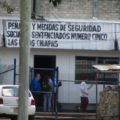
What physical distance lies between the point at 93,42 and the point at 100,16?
165 cm

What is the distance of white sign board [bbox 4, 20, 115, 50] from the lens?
27.5m

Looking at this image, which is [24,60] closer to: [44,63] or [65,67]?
[65,67]

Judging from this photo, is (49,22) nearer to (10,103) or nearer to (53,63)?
(53,63)

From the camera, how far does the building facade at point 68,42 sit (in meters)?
27.5

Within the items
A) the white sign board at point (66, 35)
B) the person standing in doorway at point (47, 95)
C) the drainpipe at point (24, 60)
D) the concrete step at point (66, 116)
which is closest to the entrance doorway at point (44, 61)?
the white sign board at point (66, 35)

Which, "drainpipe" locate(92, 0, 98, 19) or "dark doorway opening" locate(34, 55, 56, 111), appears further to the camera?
"drainpipe" locate(92, 0, 98, 19)

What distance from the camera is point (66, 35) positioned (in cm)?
2766

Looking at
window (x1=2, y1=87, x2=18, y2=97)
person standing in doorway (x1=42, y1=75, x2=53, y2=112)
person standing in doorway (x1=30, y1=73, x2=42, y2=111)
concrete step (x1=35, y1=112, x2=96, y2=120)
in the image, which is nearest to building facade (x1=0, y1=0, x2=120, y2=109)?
person standing in doorway (x1=42, y1=75, x2=53, y2=112)

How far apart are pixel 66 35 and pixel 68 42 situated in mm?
354

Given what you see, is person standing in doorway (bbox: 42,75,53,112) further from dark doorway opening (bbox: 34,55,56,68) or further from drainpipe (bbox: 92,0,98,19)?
drainpipe (bbox: 92,0,98,19)

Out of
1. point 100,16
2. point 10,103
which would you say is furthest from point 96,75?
point 10,103

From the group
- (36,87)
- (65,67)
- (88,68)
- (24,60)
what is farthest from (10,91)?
(24,60)

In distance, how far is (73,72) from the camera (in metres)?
28.0

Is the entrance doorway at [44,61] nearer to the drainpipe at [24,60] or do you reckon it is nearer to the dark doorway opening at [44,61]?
the dark doorway opening at [44,61]
